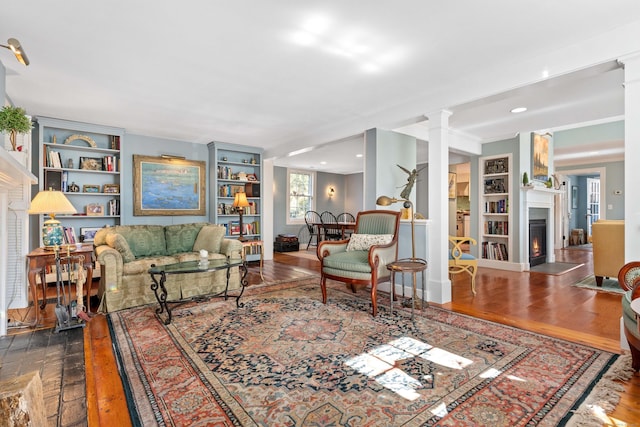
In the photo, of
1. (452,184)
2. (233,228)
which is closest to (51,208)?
(233,228)

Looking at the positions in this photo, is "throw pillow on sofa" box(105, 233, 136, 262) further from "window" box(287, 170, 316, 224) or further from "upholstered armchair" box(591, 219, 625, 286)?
"upholstered armchair" box(591, 219, 625, 286)

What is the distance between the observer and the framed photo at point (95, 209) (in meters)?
4.92

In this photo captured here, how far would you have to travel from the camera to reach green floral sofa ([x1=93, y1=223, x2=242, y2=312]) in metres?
3.31

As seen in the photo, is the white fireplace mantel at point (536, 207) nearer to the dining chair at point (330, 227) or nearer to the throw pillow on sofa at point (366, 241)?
the throw pillow on sofa at point (366, 241)

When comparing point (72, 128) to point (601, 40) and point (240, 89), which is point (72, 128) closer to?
point (240, 89)

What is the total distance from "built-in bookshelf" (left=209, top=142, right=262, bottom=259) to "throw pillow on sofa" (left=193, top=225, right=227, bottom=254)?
157cm

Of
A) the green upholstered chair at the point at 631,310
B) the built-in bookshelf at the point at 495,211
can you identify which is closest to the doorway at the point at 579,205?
the built-in bookshelf at the point at 495,211

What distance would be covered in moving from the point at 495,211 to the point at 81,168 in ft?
23.0

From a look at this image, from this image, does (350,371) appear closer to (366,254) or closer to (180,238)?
(366,254)

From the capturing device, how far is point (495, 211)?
5789 millimetres

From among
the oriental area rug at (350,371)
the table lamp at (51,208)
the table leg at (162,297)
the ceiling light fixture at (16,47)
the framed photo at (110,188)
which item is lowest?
the oriental area rug at (350,371)

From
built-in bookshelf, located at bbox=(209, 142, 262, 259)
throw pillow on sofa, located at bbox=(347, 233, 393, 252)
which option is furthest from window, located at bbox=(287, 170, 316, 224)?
throw pillow on sofa, located at bbox=(347, 233, 393, 252)

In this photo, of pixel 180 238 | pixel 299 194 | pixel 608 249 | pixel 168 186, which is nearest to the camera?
pixel 608 249

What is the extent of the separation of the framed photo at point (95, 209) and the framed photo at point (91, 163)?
1.87 feet
